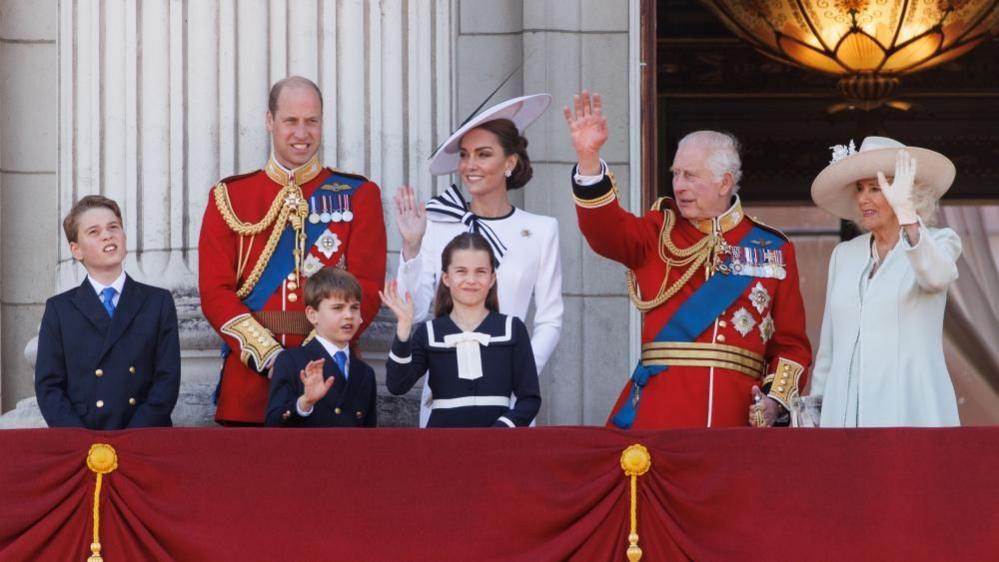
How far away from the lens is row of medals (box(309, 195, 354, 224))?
774cm

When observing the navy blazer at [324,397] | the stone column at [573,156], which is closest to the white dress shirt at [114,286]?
the navy blazer at [324,397]

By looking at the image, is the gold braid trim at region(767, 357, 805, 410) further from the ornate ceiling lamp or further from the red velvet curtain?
the ornate ceiling lamp

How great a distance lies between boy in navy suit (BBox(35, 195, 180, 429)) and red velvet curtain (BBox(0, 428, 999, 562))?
61cm

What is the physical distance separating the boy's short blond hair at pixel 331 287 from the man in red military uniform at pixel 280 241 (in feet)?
0.94

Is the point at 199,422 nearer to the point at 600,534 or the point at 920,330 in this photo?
the point at 600,534

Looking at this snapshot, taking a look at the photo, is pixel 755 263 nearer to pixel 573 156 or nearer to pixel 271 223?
pixel 271 223

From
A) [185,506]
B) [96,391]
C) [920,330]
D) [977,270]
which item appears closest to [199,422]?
[96,391]

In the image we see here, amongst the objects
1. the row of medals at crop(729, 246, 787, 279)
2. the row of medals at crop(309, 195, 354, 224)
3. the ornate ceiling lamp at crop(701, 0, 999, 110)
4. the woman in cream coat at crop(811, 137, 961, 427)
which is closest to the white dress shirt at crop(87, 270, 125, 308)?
the row of medals at crop(309, 195, 354, 224)

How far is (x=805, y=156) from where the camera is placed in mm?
15266

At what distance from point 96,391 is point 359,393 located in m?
0.82

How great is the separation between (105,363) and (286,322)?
669 mm

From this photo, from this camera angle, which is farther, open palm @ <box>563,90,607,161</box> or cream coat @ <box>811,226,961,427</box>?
open palm @ <box>563,90,607,161</box>

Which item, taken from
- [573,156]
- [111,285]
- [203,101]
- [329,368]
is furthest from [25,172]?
[329,368]

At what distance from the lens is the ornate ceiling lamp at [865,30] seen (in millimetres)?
11398
